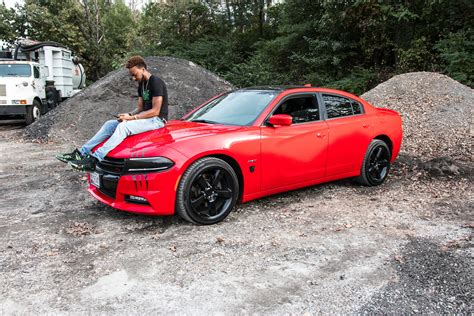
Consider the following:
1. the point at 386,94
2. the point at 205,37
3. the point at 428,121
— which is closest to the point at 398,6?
the point at 386,94

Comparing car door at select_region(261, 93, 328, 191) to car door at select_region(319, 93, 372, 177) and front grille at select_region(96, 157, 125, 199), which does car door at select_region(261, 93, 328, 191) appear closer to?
car door at select_region(319, 93, 372, 177)

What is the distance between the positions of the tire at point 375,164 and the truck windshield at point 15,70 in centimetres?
1272

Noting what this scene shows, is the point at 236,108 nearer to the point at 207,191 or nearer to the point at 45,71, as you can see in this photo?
the point at 207,191

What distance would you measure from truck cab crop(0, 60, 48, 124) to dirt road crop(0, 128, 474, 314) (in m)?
9.44

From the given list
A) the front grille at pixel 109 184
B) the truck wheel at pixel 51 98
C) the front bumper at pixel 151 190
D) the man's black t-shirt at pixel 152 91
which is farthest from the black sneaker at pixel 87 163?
the truck wheel at pixel 51 98

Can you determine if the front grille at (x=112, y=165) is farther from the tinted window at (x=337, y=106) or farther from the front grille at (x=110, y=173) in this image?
the tinted window at (x=337, y=106)

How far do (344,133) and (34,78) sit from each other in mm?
12636

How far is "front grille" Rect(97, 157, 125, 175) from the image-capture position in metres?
4.22

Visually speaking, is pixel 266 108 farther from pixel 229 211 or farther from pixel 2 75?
pixel 2 75

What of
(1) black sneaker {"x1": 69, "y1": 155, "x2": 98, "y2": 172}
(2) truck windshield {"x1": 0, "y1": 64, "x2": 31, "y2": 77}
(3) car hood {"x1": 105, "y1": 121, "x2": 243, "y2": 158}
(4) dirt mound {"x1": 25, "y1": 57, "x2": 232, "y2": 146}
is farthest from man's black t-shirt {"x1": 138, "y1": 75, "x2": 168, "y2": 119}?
(2) truck windshield {"x1": 0, "y1": 64, "x2": 31, "y2": 77}

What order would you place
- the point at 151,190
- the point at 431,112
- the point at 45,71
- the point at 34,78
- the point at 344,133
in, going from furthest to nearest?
the point at 45,71 → the point at 34,78 → the point at 431,112 → the point at 344,133 → the point at 151,190

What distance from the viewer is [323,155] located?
16.9 ft

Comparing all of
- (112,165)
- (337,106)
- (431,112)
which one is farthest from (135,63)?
(431,112)

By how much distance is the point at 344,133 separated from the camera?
5.40 meters
